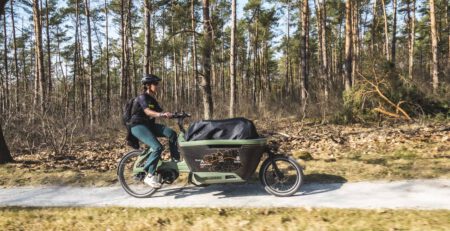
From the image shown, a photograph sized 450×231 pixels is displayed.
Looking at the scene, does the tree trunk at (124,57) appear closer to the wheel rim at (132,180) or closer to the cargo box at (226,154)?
the wheel rim at (132,180)

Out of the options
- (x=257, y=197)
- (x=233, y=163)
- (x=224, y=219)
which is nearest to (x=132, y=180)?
(x=233, y=163)

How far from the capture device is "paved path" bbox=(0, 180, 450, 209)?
578 cm

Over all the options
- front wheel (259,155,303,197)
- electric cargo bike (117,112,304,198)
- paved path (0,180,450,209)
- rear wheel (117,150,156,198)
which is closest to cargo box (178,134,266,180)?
electric cargo bike (117,112,304,198)

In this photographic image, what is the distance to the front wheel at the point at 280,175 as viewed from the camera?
20.8 feet

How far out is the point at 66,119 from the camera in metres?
12.3

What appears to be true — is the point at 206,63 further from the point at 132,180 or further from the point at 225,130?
the point at 225,130

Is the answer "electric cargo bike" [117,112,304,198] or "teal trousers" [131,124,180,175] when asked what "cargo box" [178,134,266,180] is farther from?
"teal trousers" [131,124,180,175]

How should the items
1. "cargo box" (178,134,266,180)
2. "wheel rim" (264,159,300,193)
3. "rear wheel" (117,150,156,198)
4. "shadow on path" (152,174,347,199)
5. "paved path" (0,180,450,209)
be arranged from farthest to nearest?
"rear wheel" (117,150,156,198), "shadow on path" (152,174,347,199), "wheel rim" (264,159,300,193), "cargo box" (178,134,266,180), "paved path" (0,180,450,209)

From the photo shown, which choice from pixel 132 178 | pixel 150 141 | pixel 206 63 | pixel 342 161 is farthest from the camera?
pixel 206 63

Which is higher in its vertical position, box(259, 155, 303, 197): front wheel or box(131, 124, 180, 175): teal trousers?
box(131, 124, 180, 175): teal trousers

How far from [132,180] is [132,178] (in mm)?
101

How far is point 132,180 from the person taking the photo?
25.2 ft

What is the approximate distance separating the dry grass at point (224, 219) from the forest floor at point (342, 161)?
1985 mm

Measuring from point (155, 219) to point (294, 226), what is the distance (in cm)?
181
